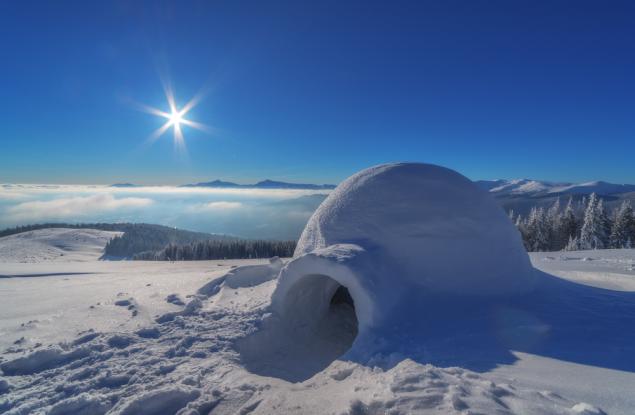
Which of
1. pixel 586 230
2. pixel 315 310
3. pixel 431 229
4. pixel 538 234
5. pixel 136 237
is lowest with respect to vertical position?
pixel 136 237

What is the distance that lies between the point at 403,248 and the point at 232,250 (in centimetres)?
3450

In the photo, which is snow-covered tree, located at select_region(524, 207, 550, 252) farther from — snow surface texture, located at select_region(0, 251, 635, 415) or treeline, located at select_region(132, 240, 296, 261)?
snow surface texture, located at select_region(0, 251, 635, 415)

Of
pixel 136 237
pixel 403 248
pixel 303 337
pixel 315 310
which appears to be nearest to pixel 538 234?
pixel 403 248

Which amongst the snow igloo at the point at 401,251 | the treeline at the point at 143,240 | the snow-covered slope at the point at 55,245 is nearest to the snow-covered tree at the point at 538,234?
the snow igloo at the point at 401,251

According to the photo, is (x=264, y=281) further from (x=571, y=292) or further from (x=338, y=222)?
(x=571, y=292)

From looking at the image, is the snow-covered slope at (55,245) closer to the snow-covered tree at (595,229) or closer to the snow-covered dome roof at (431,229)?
the snow-covered dome roof at (431,229)

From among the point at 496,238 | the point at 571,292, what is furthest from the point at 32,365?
the point at 571,292

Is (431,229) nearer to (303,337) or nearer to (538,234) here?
(303,337)

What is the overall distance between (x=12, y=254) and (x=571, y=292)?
80473 millimetres

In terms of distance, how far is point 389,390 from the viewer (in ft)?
11.4

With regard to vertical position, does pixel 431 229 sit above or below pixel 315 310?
above

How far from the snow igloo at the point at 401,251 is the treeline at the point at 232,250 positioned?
27.8 m

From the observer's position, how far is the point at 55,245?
73.6 m

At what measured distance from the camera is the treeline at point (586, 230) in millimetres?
27094
